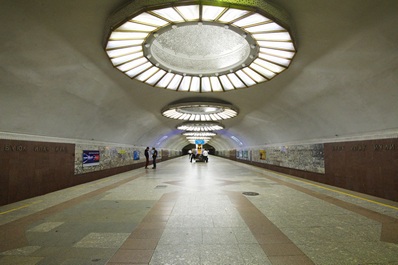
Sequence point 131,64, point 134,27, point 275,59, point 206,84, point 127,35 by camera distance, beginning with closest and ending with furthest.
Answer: point 134,27
point 127,35
point 275,59
point 131,64
point 206,84

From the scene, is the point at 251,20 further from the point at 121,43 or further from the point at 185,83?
the point at 185,83

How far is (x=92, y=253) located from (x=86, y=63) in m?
6.26

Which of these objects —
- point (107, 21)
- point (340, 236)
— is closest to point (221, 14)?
point (107, 21)

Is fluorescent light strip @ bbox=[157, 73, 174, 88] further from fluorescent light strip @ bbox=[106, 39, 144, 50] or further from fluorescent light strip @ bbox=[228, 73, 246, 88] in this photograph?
fluorescent light strip @ bbox=[106, 39, 144, 50]

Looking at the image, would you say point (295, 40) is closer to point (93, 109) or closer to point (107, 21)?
point (107, 21)

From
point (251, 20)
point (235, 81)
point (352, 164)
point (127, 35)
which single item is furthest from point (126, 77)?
point (352, 164)

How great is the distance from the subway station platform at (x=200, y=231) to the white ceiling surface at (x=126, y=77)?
10.4 feet

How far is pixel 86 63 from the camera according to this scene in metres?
7.52

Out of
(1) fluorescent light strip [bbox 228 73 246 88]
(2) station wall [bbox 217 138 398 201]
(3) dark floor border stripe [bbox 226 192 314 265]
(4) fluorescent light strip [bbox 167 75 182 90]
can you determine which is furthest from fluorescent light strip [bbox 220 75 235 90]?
(3) dark floor border stripe [bbox 226 192 314 265]

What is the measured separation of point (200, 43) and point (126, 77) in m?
3.53

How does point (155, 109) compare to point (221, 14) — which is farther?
point (155, 109)

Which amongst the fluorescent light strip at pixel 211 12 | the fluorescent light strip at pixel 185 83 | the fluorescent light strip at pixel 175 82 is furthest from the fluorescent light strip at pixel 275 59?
the fluorescent light strip at pixel 175 82

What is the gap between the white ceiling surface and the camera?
203 inches

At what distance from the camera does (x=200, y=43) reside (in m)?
9.05
